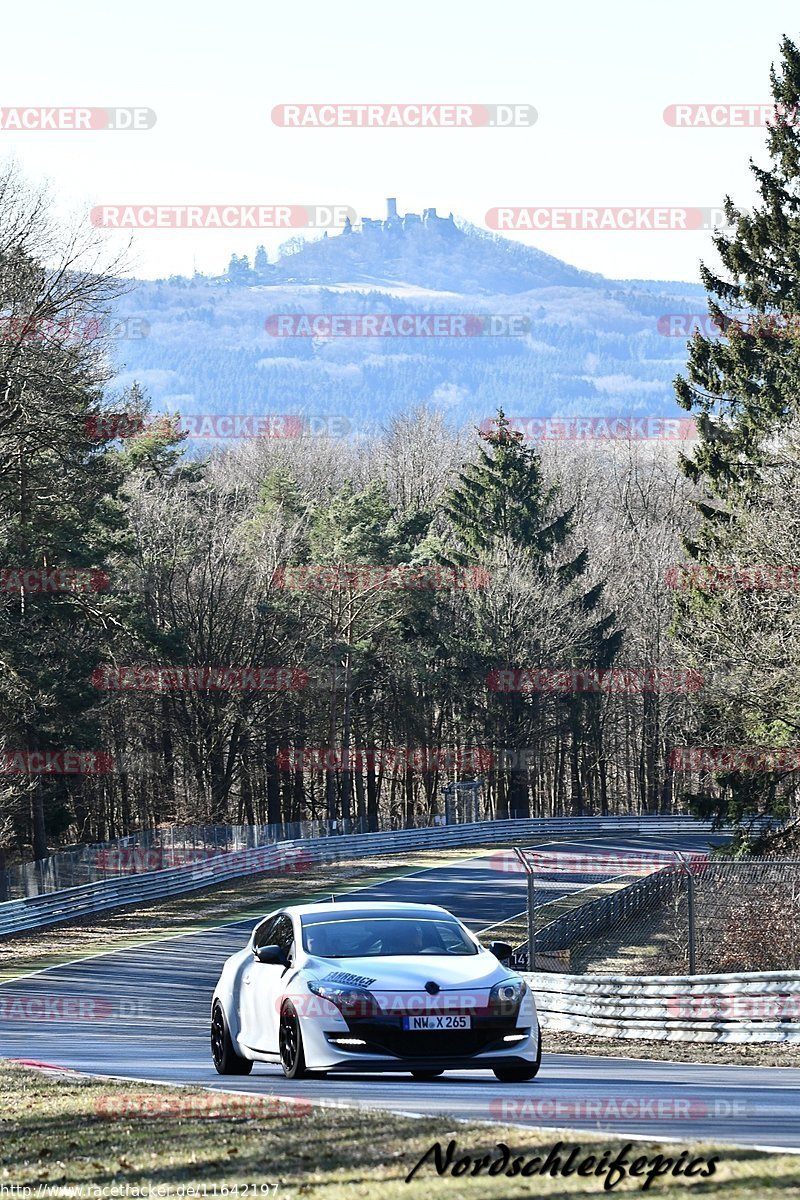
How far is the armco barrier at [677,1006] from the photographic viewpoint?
1797cm

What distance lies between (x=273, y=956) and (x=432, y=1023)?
161 cm

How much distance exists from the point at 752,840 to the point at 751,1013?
2093 cm

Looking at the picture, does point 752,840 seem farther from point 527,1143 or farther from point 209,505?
point 209,505

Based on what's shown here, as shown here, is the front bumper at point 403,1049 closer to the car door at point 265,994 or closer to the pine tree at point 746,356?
the car door at point 265,994

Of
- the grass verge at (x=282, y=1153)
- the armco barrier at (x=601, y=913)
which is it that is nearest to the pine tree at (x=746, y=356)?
the armco barrier at (x=601, y=913)

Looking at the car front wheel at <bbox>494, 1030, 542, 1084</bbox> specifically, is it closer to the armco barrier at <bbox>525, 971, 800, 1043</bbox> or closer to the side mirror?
the side mirror

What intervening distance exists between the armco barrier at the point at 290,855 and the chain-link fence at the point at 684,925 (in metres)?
11.1

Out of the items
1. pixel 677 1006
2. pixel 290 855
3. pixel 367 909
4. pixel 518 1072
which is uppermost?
pixel 367 909

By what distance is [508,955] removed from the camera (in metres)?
13.2

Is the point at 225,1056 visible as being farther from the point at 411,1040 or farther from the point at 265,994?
the point at 411,1040

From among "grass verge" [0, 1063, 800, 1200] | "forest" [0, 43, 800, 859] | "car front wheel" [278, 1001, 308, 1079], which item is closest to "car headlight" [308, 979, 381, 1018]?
"car front wheel" [278, 1001, 308, 1079]

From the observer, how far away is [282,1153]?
856 centimetres

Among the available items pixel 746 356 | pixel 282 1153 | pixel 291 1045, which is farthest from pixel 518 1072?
pixel 746 356

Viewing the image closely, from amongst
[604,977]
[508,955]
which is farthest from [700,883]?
[508,955]
